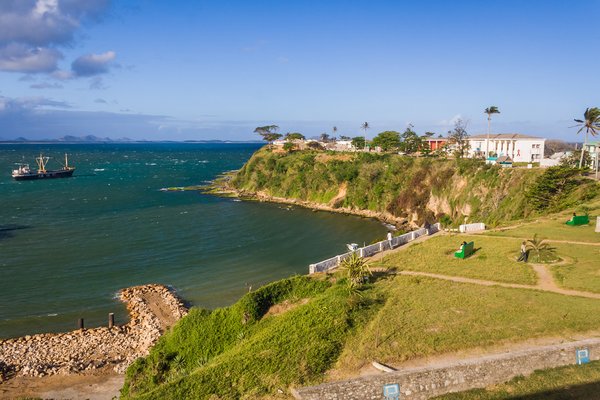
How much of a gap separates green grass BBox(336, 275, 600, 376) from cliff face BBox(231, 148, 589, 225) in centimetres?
2575

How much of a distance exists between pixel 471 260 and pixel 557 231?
12.3m

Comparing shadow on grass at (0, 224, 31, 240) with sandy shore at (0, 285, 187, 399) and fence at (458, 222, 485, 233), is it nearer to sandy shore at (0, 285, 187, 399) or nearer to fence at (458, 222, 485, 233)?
sandy shore at (0, 285, 187, 399)

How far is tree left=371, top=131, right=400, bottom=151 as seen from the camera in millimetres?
116206

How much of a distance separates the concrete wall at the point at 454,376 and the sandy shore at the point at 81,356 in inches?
622

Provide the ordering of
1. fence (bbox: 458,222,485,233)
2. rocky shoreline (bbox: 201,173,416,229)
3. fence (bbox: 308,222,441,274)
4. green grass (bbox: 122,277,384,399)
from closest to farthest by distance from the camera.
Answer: green grass (bbox: 122,277,384,399) < fence (bbox: 308,222,441,274) < fence (bbox: 458,222,485,233) < rocky shoreline (bbox: 201,173,416,229)

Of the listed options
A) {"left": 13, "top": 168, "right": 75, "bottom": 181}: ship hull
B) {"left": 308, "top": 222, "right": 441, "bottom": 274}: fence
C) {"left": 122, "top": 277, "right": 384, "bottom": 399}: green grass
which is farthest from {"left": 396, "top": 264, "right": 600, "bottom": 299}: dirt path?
{"left": 13, "top": 168, "right": 75, "bottom": 181}: ship hull

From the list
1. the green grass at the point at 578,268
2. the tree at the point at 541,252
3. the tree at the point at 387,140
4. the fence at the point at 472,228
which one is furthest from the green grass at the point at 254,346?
the tree at the point at 387,140

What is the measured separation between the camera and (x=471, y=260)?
34125 millimetres

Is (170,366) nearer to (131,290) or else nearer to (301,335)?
(301,335)

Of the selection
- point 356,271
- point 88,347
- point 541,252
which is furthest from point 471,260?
point 88,347

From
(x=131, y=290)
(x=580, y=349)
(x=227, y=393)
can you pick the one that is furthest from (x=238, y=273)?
(x=580, y=349)

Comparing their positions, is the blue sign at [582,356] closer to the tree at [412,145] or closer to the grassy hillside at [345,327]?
the grassy hillside at [345,327]

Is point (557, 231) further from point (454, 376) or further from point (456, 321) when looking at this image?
point (454, 376)

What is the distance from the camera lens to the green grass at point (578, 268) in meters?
27.8
